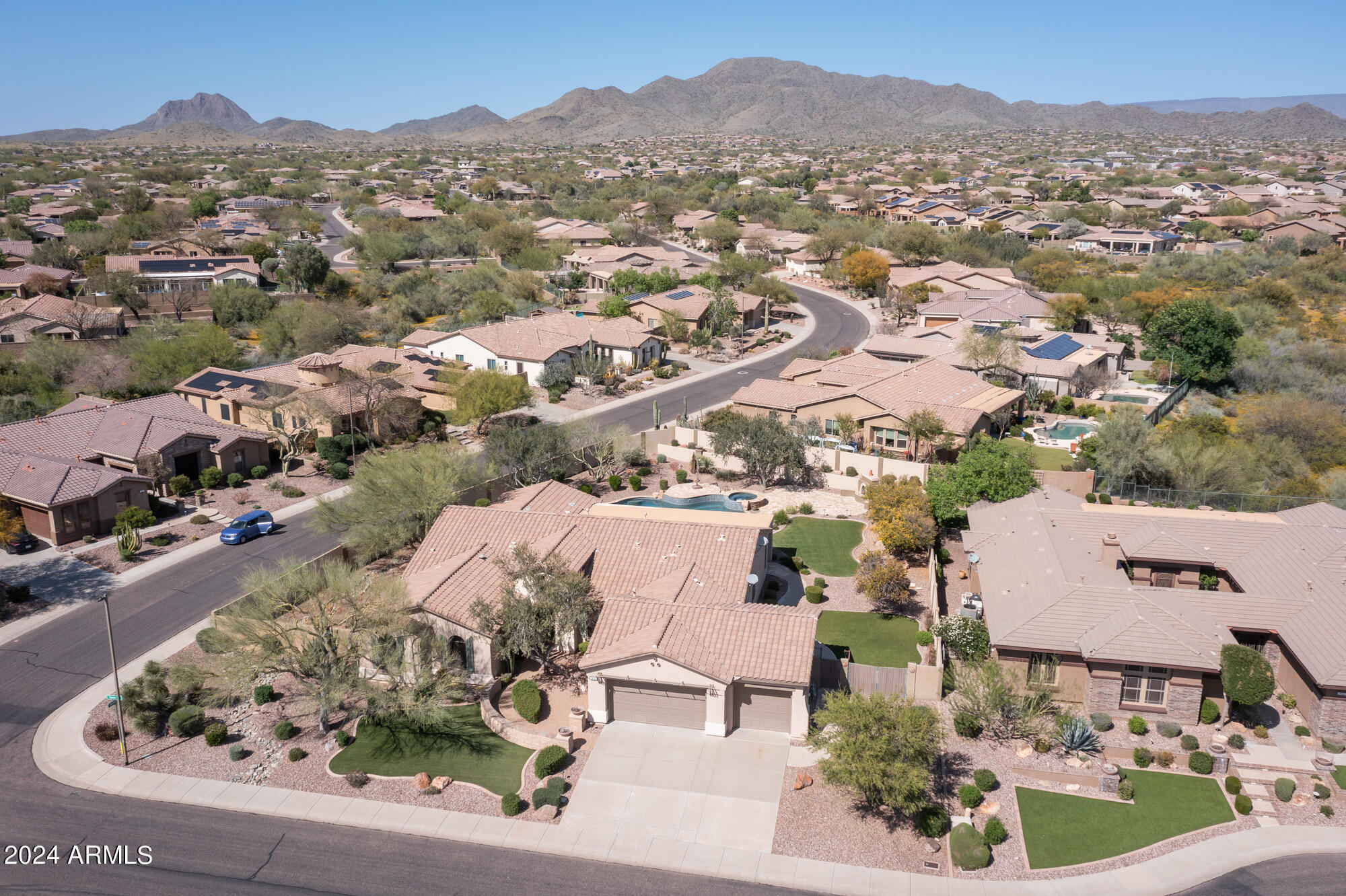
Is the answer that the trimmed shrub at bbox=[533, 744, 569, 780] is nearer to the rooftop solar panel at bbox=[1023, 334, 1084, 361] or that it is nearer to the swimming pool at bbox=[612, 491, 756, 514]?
the swimming pool at bbox=[612, 491, 756, 514]

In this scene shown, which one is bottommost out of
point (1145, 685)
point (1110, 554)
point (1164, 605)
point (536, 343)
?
point (1145, 685)

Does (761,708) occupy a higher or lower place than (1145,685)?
lower

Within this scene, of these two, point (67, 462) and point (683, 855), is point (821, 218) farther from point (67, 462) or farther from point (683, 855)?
point (683, 855)

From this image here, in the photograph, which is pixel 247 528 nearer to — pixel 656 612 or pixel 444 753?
pixel 444 753

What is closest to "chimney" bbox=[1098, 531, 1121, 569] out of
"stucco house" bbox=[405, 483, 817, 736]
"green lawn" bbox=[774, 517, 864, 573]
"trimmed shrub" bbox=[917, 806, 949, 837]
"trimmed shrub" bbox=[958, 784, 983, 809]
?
"green lawn" bbox=[774, 517, 864, 573]

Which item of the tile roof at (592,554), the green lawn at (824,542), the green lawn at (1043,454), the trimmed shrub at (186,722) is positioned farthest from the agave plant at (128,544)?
the green lawn at (1043,454)

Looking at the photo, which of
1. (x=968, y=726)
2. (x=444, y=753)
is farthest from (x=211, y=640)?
(x=968, y=726)
